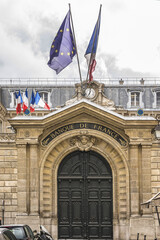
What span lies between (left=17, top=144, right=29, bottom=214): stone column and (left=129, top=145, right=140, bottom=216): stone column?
19.2ft

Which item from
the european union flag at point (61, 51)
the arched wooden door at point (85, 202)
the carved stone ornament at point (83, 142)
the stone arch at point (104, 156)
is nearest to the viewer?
the stone arch at point (104, 156)

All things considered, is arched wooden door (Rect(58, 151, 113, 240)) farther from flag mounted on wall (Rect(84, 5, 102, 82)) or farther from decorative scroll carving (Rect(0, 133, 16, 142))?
flag mounted on wall (Rect(84, 5, 102, 82))

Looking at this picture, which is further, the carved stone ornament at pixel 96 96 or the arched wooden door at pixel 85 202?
the carved stone ornament at pixel 96 96

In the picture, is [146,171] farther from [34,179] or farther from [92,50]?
[92,50]

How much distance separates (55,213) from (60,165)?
2.74 m

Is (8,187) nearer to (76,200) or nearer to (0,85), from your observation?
(76,200)

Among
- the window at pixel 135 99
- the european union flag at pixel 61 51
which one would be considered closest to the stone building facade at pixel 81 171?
the european union flag at pixel 61 51

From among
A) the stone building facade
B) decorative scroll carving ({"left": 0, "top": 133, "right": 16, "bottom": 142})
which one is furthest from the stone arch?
decorative scroll carving ({"left": 0, "top": 133, "right": 16, "bottom": 142})

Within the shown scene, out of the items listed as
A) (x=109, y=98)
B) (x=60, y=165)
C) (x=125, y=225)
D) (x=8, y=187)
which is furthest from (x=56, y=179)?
(x=109, y=98)

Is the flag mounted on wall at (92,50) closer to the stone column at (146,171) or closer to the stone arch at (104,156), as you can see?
the stone arch at (104,156)

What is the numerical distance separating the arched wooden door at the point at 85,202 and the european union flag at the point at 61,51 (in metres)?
6.16

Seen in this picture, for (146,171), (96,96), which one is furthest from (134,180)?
(96,96)

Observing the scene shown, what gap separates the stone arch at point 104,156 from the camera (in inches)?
1065

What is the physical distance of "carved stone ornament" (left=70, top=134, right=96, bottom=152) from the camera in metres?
27.4
